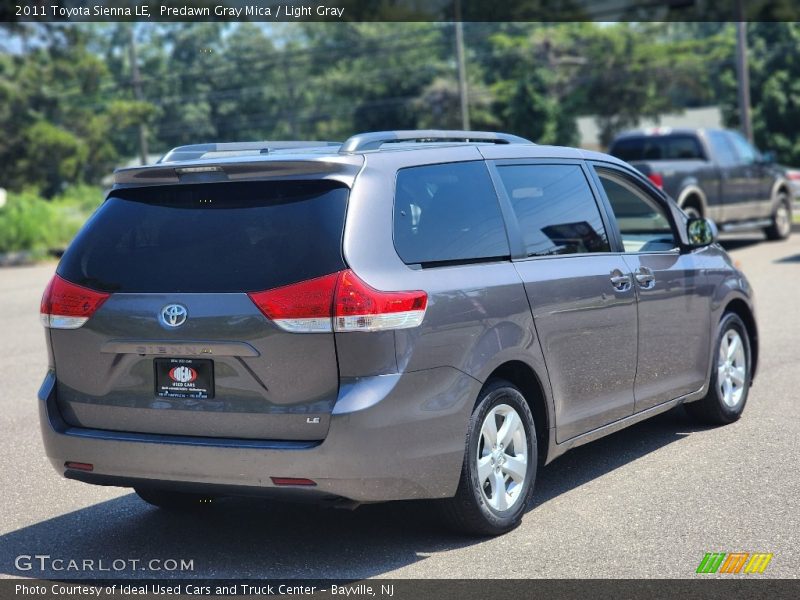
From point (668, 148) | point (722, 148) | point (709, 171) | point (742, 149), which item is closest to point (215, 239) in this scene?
point (709, 171)

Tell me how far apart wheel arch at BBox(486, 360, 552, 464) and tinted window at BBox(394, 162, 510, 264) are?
545 mm

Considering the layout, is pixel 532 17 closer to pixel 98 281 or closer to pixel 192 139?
pixel 192 139

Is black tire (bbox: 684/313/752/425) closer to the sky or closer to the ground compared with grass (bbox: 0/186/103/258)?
closer to the sky

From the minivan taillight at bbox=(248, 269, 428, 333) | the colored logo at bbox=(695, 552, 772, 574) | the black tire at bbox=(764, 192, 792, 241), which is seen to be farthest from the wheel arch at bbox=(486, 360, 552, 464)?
the black tire at bbox=(764, 192, 792, 241)

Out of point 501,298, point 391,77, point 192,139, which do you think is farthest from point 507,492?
point 192,139

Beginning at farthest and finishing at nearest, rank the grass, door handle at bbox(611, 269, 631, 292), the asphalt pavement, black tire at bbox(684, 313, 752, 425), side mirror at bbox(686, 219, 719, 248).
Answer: the grass, black tire at bbox(684, 313, 752, 425), side mirror at bbox(686, 219, 719, 248), door handle at bbox(611, 269, 631, 292), the asphalt pavement

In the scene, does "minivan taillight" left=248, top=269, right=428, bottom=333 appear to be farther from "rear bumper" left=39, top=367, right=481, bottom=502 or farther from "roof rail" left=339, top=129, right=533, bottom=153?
"roof rail" left=339, top=129, right=533, bottom=153

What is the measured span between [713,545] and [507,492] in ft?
3.10

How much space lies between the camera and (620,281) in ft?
21.0

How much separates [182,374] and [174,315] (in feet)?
0.83

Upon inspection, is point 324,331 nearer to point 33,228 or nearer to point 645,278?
point 645,278

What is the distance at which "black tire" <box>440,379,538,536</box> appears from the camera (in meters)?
5.22

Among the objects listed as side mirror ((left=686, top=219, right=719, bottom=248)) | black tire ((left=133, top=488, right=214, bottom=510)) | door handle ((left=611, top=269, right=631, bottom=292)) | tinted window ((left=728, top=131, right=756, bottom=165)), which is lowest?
black tire ((left=133, top=488, right=214, bottom=510))

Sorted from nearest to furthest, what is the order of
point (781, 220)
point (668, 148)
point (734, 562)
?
point (734, 562), point (668, 148), point (781, 220)
